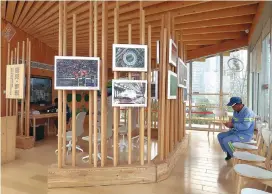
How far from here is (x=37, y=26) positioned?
638cm

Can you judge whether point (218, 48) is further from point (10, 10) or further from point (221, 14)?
point (10, 10)

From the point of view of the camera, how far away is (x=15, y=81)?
5258 mm

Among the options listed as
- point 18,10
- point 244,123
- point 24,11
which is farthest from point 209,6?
point 18,10

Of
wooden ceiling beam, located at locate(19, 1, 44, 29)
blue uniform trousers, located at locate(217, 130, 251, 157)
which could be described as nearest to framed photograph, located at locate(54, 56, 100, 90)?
wooden ceiling beam, located at locate(19, 1, 44, 29)

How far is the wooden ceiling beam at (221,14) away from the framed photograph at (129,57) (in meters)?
2.50

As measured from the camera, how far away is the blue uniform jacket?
418 cm

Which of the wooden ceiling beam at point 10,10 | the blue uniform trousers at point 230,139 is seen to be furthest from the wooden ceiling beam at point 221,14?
the wooden ceiling beam at point 10,10

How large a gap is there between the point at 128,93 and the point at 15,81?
338 cm

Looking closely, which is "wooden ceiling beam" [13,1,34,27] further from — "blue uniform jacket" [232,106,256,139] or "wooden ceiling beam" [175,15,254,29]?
"blue uniform jacket" [232,106,256,139]

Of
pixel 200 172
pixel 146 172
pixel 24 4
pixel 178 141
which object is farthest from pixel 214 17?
pixel 24 4

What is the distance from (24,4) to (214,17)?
4167 mm

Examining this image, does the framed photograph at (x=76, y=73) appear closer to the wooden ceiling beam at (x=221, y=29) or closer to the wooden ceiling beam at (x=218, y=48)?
the wooden ceiling beam at (x=221, y=29)

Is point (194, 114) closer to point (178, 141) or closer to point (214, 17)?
point (178, 141)

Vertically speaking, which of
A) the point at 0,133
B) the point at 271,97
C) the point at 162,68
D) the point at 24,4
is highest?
the point at 24,4
